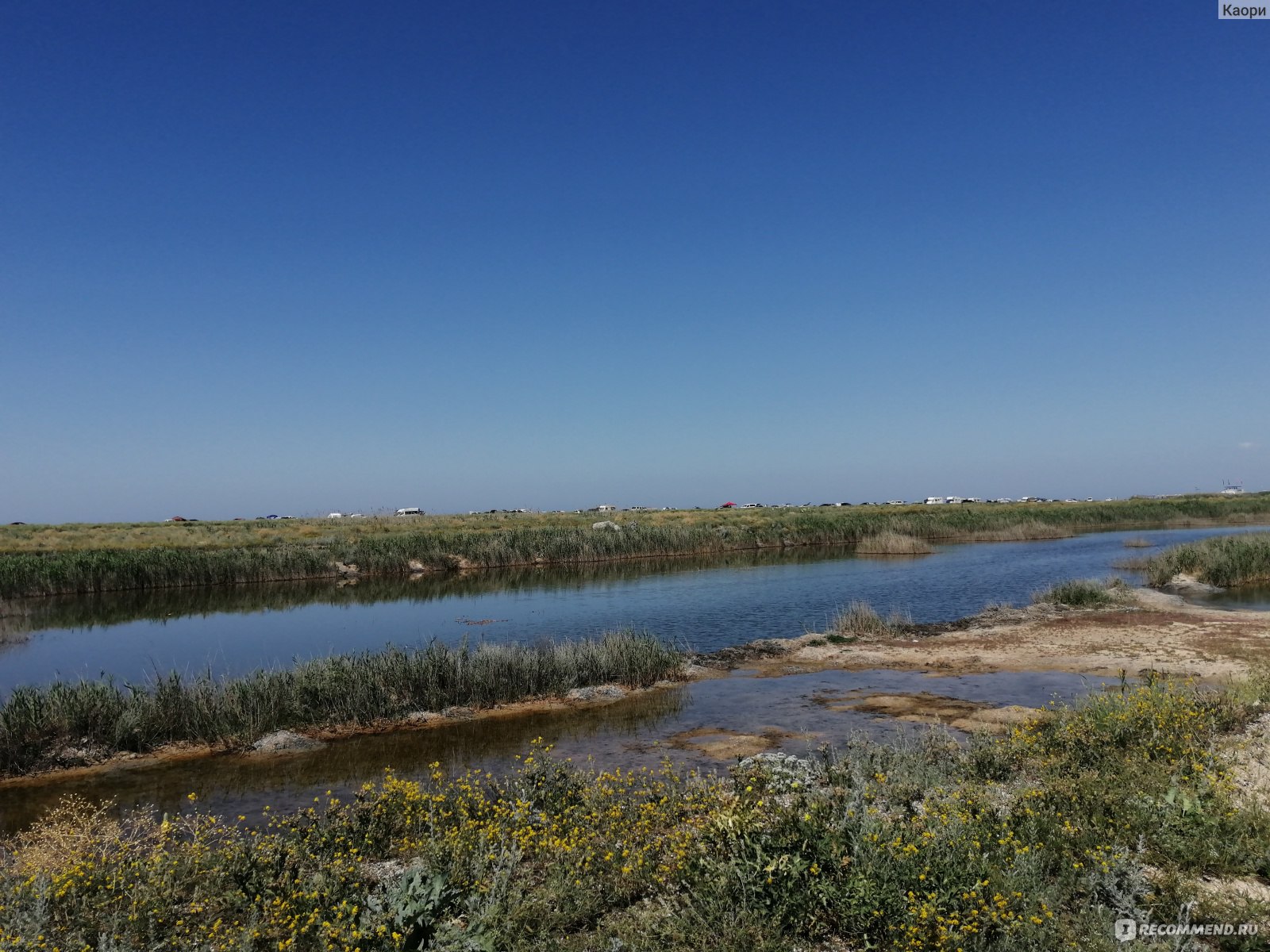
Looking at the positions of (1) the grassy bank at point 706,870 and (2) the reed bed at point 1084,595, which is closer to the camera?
(1) the grassy bank at point 706,870

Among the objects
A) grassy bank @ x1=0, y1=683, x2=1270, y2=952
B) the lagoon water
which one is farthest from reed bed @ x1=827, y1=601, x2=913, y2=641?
grassy bank @ x1=0, y1=683, x2=1270, y2=952

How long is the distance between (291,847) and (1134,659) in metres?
16.3

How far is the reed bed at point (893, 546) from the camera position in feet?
146

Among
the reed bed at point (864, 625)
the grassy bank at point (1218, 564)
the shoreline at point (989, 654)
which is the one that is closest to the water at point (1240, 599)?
the grassy bank at point (1218, 564)

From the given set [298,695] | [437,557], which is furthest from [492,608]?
[437,557]

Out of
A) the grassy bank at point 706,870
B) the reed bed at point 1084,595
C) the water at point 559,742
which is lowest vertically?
the water at point 559,742

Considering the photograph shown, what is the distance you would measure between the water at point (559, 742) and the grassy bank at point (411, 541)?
27.0 m

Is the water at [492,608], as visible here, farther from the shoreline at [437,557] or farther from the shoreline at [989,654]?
the shoreline at [989,654]

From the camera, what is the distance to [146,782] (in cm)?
1091

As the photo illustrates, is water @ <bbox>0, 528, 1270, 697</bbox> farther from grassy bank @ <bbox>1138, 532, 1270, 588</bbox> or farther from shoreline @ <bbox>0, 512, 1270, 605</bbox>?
grassy bank @ <bbox>1138, 532, 1270, 588</bbox>

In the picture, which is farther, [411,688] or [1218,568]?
[1218,568]

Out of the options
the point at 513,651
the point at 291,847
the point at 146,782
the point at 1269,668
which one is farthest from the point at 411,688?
the point at 1269,668

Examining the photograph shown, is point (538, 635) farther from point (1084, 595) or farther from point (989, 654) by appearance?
point (1084, 595)

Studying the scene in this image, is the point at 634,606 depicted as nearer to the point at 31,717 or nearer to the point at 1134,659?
the point at 1134,659
